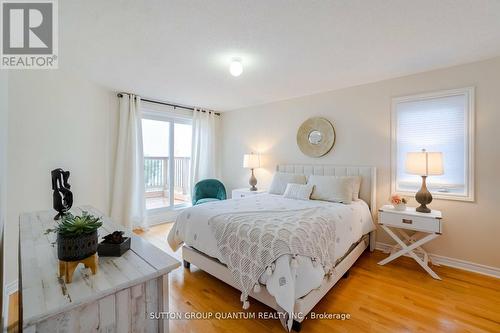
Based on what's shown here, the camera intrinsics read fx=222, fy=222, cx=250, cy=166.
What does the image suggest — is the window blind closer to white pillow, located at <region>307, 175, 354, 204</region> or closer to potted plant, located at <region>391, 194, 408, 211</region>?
potted plant, located at <region>391, 194, 408, 211</region>

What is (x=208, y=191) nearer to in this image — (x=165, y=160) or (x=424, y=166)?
(x=165, y=160)

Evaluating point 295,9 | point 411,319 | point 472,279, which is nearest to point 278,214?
point 411,319

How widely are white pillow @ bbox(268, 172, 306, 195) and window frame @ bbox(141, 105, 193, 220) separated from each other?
2.17 m

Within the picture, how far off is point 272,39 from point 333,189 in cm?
195

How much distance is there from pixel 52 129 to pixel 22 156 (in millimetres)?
456

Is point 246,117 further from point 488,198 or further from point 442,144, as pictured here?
point 488,198

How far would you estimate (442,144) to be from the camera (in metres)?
2.66

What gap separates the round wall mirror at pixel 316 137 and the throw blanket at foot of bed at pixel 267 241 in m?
1.64

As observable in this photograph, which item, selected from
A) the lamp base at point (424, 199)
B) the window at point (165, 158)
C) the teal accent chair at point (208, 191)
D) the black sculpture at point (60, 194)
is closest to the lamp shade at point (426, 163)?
the lamp base at point (424, 199)

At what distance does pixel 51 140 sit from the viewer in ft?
8.49

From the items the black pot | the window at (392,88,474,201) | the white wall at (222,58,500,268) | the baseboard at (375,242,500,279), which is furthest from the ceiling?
the baseboard at (375,242,500,279)

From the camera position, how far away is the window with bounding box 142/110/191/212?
13.9 ft

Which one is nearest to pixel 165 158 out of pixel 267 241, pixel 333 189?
pixel 333 189

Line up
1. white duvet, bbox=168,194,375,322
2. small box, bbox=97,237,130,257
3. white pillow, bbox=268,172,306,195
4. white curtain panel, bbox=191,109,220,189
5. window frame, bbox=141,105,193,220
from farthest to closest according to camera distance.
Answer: white curtain panel, bbox=191,109,220,189 < window frame, bbox=141,105,193,220 < white pillow, bbox=268,172,306,195 < white duvet, bbox=168,194,375,322 < small box, bbox=97,237,130,257
